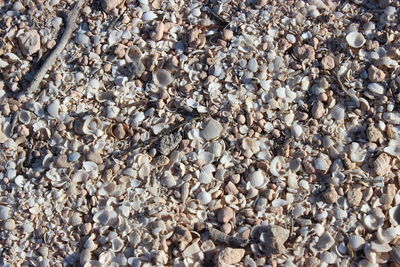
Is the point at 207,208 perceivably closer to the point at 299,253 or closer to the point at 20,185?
the point at 299,253

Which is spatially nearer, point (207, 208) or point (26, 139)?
point (207, 208)

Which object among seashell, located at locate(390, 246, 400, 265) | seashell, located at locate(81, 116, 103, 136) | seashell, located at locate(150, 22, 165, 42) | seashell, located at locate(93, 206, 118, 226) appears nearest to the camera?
seashell, located at locate(390, 246, 400, 265)

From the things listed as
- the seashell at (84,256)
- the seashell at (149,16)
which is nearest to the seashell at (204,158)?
the seashell at (84,256)

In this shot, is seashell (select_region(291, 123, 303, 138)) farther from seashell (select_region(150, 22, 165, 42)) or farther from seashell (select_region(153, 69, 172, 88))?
seashell (select_region(150, 22, 165, 42))

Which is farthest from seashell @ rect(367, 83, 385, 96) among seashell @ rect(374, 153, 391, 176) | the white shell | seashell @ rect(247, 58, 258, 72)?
seashell @ rect(247, 58, 258, 72)

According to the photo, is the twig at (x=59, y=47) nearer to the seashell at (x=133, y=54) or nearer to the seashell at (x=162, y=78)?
the seashell at (x=133, y=54)

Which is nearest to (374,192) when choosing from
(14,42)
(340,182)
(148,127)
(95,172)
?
(340,182)
